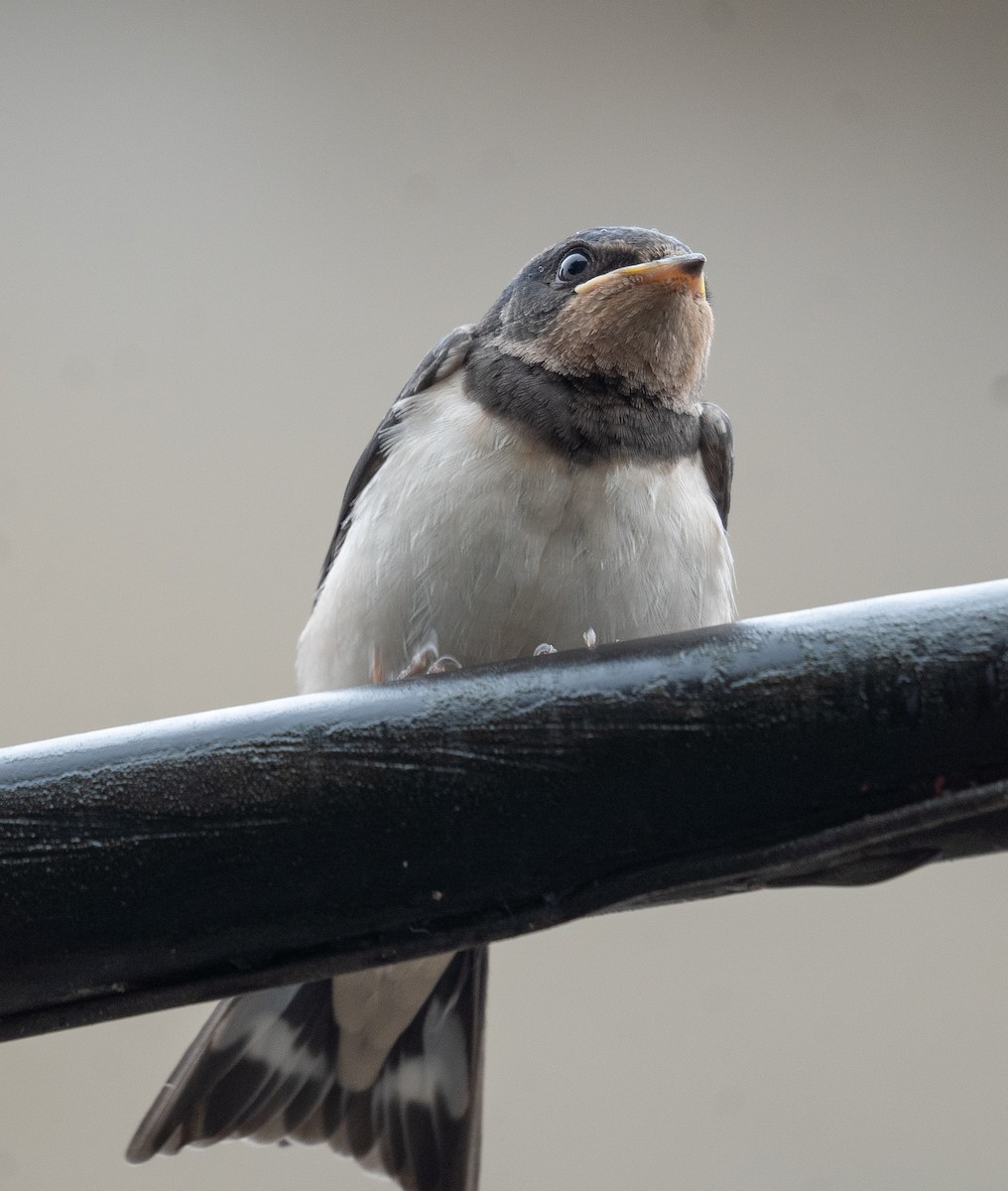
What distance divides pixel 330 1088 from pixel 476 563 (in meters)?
0.45

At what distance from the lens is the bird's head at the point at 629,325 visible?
123 centimetres

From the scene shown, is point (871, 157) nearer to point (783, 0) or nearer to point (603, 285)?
point (783, 0)

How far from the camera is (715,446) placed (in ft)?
4.38

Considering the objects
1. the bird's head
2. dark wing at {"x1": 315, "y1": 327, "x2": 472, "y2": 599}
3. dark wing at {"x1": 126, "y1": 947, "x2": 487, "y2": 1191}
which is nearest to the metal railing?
dark wing at {"x1": 126, "y1": 947, "x2": 487, "y2": 1191}

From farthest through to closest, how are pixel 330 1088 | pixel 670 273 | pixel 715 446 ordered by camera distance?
pixel 715 446 < pixel 670 273 < pixel 330 1088

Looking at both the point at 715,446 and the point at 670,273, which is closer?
the point at 670,273

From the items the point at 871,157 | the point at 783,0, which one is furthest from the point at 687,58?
the point at 871,157

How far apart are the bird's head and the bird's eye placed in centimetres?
1

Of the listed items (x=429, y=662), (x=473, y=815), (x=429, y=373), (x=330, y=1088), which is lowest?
(x=330, y=1088)

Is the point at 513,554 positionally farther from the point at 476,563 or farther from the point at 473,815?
the point at 473,815

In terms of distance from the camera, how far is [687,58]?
2.88m

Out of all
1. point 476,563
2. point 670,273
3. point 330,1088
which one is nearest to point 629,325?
point 670,273

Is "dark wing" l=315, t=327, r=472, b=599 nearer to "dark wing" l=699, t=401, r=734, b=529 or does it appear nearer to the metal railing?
"dark wing" l=699, t=401, r=734, b=529

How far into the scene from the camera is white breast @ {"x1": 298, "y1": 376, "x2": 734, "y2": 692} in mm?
1150
